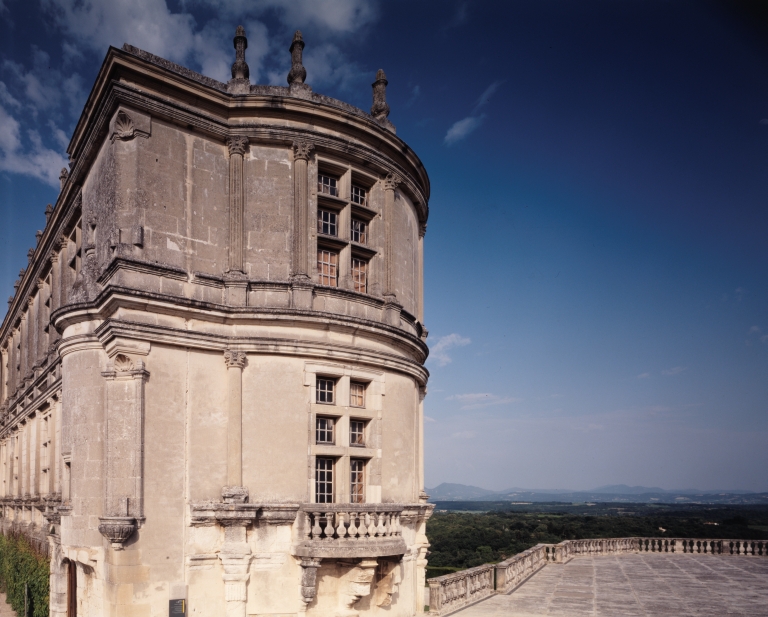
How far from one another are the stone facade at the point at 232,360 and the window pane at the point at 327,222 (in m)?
0.06

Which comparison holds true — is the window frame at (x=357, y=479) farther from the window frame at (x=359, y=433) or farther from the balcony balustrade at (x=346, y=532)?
the balcony balustrade at (x=346, y=532)

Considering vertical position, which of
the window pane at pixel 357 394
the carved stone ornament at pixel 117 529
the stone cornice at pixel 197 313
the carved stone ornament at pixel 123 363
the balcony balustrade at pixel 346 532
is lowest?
the balcony balustrade at pixel 346 532

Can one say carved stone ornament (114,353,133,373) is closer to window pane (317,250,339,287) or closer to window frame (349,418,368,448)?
window pane (317,250,339,287)

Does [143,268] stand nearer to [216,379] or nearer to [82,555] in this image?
[216,379]

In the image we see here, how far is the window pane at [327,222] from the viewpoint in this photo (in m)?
19.5

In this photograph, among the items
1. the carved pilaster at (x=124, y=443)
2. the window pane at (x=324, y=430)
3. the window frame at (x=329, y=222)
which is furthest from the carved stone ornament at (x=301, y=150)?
the window pane at (x=324, y=430)

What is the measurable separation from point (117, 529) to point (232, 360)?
437 cm

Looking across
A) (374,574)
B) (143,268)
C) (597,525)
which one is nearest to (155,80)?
(143,268)

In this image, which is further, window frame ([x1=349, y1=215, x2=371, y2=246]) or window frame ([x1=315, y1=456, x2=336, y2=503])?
window frame ([x1=349, y1=215, x2=371, y2=246])

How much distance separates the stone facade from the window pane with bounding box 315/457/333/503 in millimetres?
40

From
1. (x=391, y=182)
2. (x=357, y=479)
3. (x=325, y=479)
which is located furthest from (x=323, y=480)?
(x=391, y=182)

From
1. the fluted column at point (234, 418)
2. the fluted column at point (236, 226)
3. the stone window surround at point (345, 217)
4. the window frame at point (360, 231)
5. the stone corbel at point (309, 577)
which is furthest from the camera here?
the window frame at point (360, 231)

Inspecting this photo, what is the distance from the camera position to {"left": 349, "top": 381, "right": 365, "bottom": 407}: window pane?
62.7 feet

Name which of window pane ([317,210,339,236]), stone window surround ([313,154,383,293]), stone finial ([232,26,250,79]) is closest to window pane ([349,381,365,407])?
stone window surround ([313,154,383,293])
